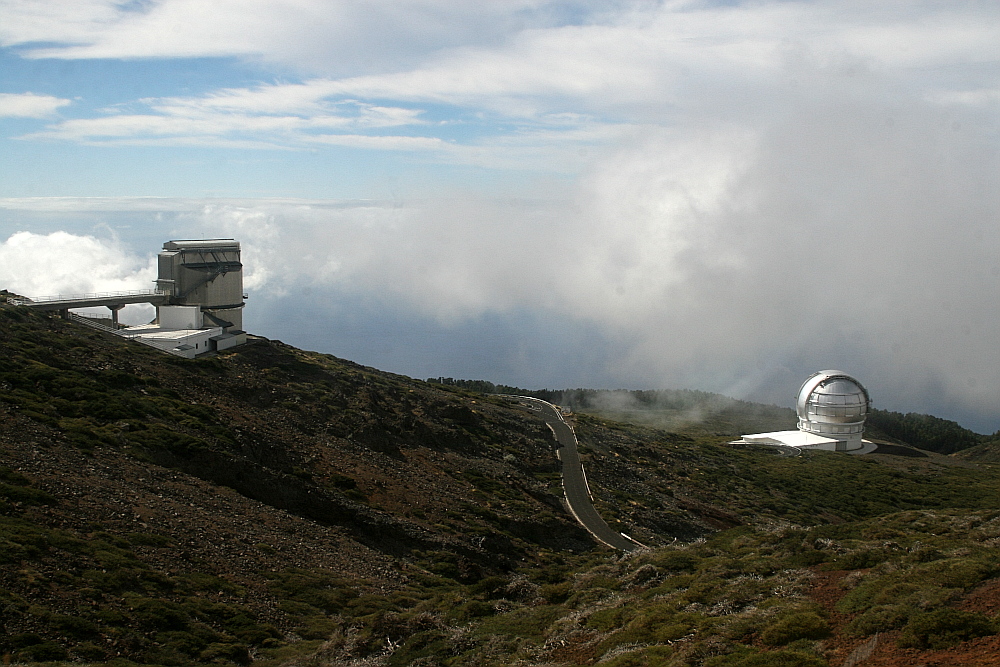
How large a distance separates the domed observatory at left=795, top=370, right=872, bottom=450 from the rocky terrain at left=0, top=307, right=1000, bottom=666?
23.0 m

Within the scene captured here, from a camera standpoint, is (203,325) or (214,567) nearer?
(214,567)

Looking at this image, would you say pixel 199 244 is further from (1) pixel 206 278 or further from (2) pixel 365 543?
(2) pixel 365 543

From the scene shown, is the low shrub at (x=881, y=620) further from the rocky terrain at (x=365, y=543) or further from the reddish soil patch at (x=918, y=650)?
the reddish soil patch at (x=918, y=650)

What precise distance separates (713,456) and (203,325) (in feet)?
130

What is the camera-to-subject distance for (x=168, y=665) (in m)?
15.8

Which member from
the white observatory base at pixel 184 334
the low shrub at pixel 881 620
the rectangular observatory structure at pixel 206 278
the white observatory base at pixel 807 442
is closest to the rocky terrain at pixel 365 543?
the low shrub at pixel 881 620

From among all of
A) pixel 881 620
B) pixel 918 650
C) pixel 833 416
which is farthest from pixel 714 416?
pixel 918 650

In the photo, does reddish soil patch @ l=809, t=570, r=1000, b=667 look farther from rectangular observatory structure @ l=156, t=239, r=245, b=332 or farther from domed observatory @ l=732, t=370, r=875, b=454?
domed observatory @ l=732, t=370, r=875, b=454

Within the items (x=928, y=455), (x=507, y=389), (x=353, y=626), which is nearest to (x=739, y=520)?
(x=353, y=626)

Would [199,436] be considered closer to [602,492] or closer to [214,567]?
[214,567]

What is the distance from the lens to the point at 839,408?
2687 inches

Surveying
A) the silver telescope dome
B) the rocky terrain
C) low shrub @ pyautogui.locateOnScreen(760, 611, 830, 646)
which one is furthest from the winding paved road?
the silver telescope dome

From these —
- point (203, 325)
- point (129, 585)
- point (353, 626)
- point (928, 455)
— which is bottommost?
point (928, 455)

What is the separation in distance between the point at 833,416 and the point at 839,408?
3.11 feet
